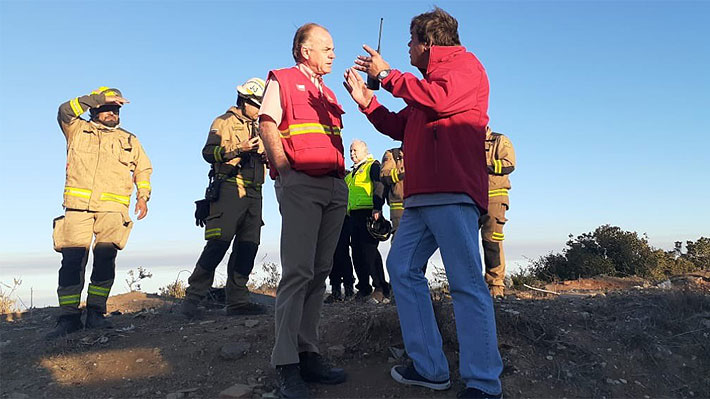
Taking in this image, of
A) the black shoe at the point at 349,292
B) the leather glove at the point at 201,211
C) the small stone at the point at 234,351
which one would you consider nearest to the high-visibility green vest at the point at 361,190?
the black shoe at the point at 349,292

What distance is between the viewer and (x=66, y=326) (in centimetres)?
552

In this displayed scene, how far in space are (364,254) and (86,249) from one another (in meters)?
3.79

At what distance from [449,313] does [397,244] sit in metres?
1.30

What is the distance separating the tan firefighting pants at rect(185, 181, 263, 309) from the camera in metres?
5.97

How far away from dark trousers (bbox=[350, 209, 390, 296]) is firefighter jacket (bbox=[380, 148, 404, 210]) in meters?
0.64

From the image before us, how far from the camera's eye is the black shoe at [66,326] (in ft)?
17.9

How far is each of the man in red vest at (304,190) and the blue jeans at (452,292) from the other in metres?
0.53

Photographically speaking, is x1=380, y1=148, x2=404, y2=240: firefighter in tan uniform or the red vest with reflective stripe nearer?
the red vest with reflective stripe

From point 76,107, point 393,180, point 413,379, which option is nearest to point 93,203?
point 76,107

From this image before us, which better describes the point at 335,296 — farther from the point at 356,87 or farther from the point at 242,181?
the point at 356,87

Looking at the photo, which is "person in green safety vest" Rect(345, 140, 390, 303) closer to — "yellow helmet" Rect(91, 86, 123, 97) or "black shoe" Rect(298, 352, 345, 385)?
"yellow helmet" Rect(91, 86, 123, 97)

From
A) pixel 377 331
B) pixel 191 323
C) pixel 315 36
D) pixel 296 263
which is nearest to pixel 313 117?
pixel 315 36

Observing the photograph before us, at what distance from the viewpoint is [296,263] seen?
3.40 m

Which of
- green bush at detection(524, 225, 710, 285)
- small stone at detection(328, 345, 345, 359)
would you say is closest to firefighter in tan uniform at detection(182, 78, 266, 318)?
small stone at detection(328, 345, 345, 359)
